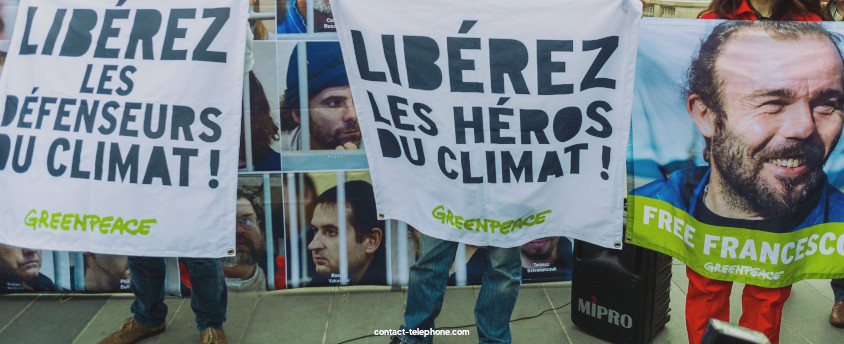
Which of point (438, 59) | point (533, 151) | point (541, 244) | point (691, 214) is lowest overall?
point (541, 244)

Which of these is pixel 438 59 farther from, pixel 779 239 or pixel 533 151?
pixel 779 239

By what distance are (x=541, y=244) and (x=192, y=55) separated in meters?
2.15

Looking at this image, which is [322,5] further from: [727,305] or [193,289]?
[727,305]

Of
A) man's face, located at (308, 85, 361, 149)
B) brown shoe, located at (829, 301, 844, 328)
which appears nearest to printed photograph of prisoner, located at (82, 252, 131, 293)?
man's face, located at (308, 85, 361, 149)

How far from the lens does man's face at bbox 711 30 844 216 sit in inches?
102

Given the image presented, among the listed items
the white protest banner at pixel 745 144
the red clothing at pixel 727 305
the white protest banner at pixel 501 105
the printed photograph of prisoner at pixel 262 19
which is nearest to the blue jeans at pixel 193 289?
the white protest banner at pixel 501 105

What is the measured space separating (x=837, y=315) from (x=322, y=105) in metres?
2.81

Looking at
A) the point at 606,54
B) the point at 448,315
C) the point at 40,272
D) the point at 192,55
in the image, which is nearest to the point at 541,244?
the point at 448,315

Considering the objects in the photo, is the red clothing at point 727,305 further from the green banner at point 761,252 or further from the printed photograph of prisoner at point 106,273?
the printed photograph of prisoner at point 106,273

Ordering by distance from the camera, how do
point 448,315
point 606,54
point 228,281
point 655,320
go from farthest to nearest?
point 228,281, point 448,315, point 655,320, point 606,54

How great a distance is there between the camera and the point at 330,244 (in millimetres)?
3867

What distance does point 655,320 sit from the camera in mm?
3303

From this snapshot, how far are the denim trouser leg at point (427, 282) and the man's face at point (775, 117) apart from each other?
117cm

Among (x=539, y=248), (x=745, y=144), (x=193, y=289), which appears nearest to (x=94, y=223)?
(x=193, y=289)
